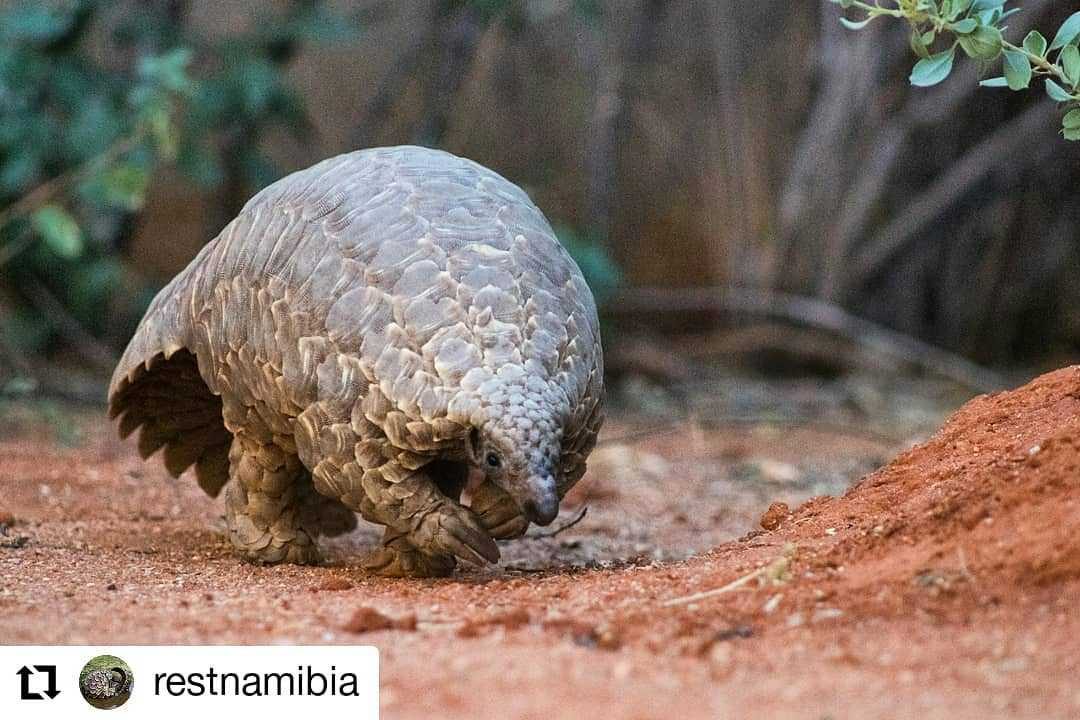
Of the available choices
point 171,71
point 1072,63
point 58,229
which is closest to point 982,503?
point 1072,63

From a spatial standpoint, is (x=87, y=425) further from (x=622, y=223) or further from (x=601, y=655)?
(x=601, y=655)

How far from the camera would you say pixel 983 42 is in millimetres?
4441

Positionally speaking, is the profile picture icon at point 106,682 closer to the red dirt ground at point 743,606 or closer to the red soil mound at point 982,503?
the red dirt ground at point 743,606

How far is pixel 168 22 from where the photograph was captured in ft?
37.2

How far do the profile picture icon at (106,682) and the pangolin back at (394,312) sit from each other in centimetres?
122

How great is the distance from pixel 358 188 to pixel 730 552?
172cm

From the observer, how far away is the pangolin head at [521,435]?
4.25 metres

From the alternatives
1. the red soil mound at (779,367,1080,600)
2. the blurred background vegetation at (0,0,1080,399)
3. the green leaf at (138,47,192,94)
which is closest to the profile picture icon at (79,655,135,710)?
the red soil mound at (779,367,1080,600)

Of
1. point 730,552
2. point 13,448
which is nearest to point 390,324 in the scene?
point 730,552

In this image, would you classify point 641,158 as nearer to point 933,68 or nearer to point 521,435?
point 933,68

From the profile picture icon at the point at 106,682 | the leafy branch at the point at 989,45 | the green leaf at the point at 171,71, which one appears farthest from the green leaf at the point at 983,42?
the green leaf at the point at 171,71

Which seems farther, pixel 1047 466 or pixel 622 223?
pixel 622 223

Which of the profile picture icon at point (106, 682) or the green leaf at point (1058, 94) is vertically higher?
the green leaf at point (1058, 94)

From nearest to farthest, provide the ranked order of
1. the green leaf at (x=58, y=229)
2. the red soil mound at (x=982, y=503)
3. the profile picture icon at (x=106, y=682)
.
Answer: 1. the profile picture icon at (x=106, y=682)
2. the red soil mound at (x=982, y=503)
3. the green leaf at (x=58, y=229)
